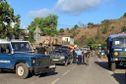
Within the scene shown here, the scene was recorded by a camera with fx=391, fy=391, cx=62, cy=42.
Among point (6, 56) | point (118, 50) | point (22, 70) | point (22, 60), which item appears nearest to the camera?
point (22, 70)

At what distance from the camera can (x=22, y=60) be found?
2173 cm

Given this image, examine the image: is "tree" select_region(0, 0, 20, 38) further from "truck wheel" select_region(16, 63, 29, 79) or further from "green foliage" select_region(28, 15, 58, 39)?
"green foliage" select_region(28, 15, 58, 39)

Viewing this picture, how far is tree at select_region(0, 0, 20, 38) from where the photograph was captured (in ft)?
130

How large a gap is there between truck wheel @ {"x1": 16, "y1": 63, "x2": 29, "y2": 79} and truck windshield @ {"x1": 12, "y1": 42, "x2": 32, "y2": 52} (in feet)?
5.88

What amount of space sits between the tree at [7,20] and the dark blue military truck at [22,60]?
15.9m

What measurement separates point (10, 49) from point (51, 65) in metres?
2.61

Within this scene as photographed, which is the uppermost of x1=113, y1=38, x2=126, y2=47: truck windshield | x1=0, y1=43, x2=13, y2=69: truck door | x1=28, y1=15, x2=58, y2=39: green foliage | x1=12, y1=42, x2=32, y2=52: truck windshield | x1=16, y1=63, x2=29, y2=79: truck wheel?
x1=28, y1=15, x2=58, y2=39: green foliage

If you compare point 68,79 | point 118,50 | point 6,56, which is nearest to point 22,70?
point 6,56

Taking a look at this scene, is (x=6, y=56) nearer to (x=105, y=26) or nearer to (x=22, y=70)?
(x=22, y=70)

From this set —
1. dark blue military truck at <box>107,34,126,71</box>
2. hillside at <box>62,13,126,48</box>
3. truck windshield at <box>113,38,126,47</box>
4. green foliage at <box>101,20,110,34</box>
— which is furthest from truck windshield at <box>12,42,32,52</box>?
green foliage at <box>101,20,110,34</box>

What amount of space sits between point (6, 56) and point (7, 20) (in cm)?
1900

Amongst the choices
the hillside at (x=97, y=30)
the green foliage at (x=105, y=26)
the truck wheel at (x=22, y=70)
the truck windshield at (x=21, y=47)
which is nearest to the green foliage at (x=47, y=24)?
the hillside at (x=97, y=30)

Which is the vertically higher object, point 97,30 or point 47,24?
point 97,30

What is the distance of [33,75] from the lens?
23031 mm
